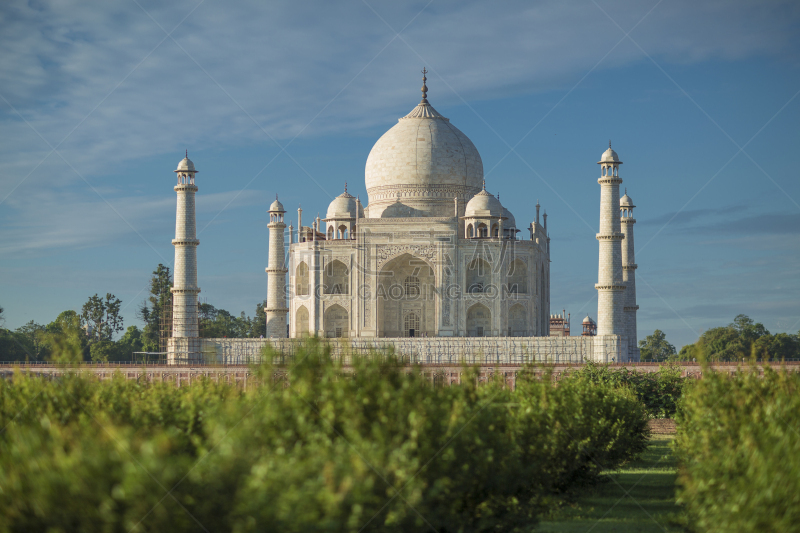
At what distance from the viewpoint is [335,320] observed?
30156mm

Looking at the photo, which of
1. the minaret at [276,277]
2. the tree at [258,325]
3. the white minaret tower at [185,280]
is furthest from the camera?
the tree at [258,325]

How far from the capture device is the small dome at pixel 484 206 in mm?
29734

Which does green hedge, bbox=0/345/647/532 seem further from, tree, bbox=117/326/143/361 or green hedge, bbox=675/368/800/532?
tree, bbox=117/326/143/361

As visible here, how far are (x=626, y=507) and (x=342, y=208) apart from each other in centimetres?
2098

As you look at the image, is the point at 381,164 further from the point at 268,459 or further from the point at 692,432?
the point at 268,459

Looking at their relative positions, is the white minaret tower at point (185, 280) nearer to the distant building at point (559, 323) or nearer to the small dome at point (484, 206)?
the small dome at point (484, 206)

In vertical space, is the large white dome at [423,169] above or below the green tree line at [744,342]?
above

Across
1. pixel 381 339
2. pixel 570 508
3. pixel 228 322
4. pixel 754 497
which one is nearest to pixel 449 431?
pixel 754 497

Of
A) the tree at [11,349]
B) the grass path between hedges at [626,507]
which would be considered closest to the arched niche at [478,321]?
the grass path between hedges at [626,507]

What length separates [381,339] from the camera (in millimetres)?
27578

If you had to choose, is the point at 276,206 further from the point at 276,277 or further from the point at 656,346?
the point at 656,346

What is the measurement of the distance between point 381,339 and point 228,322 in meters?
23.8

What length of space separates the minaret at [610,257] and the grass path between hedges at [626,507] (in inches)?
405

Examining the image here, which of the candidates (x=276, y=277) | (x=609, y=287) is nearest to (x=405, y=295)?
(x=276, y=277)
